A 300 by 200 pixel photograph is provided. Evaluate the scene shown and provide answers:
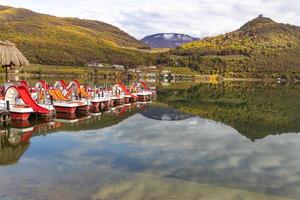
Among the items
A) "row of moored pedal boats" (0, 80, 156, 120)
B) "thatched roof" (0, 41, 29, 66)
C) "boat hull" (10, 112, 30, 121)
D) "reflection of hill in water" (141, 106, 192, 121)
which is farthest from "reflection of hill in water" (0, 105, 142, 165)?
"thatched roof" (0, 41, 29, 66)

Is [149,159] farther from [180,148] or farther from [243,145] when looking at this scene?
[243,145]

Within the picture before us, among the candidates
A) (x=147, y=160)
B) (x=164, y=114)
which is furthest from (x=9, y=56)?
(x=147, y=160)

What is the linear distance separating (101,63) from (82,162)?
592ft

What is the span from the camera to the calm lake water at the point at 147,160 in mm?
14625

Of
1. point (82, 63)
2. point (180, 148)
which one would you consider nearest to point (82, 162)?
point (180, 148)

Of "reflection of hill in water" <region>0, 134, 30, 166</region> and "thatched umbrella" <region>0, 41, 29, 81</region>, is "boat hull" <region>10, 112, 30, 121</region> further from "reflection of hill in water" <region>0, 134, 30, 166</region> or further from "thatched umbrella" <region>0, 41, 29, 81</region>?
"thatched umbrella" <region>0, 41, 29, 81</region>

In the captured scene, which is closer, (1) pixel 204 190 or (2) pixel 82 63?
(1) pixel 204 190

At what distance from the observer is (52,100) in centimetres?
3562

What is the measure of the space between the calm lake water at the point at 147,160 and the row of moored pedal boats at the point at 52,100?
1.58 meters

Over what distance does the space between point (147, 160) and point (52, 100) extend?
18.9m

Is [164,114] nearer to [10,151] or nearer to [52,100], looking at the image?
[52,100]

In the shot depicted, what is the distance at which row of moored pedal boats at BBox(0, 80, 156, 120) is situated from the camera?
30984 millimetres

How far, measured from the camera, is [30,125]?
29172 mm

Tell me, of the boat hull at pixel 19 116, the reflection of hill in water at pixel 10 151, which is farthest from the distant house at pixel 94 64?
the reflection of hill in water at pixel 10 151
